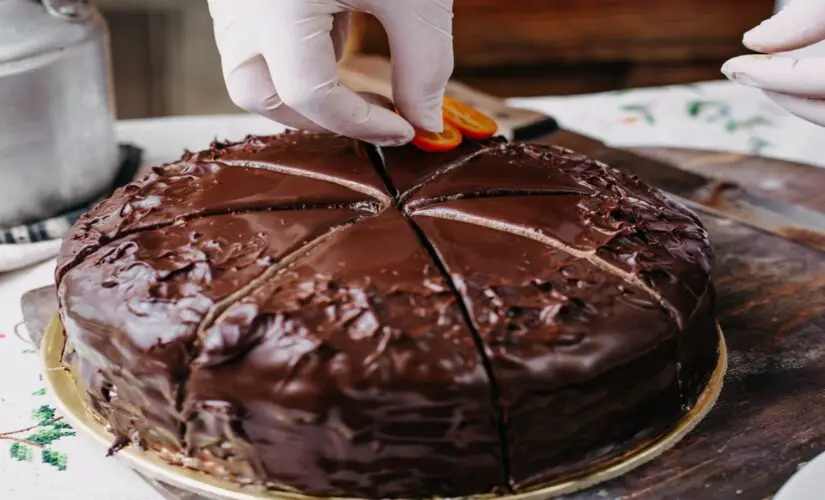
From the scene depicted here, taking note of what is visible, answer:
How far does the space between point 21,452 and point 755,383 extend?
1.63 m

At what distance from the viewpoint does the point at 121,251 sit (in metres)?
2.00

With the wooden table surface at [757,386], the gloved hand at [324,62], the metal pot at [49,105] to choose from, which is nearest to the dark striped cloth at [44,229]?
the metal pot at [49,105]

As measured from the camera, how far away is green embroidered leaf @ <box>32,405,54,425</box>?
6.70 ft

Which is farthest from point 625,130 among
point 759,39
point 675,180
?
point 759,39

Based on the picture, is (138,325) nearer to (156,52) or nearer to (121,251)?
(121,251)

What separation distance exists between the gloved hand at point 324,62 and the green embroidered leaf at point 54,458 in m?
0.94

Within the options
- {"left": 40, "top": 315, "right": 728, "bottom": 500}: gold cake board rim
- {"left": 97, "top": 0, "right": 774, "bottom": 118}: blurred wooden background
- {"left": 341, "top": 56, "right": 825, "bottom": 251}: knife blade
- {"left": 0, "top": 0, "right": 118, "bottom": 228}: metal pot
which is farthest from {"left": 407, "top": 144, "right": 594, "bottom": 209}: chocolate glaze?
{"left": 97, "top": 0, "right": 774, "bottom": 118}: blurred wooden background

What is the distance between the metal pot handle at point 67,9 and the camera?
292 centimetres

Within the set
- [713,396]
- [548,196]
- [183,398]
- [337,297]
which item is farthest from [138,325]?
[713,396]

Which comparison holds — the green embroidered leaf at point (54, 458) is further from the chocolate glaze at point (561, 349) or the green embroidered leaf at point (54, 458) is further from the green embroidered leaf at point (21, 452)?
the chocolate glaze at point (561, 349)

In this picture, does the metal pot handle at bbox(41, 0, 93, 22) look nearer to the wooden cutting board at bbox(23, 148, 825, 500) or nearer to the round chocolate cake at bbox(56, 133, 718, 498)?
the wooden cutting board at bbox(23, 148, 825, 500)

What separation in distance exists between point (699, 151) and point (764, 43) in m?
1.29

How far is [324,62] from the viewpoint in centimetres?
213

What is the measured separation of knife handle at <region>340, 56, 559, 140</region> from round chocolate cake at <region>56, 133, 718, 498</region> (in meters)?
1.30
